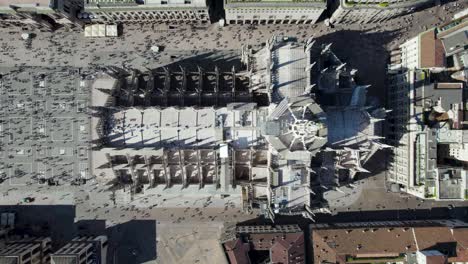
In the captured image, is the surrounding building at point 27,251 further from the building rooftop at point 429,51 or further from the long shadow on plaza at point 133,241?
the building rooftop at point 429,51

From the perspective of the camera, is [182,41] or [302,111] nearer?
[302,111]

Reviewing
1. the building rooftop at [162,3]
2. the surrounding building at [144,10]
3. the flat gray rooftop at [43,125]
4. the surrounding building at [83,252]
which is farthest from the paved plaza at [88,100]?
the building rooftop at [162,3]

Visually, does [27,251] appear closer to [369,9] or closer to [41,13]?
[41,13]

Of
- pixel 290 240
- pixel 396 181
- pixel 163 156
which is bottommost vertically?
pixel 290 240

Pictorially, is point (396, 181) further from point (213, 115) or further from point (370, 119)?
point (213, 115)

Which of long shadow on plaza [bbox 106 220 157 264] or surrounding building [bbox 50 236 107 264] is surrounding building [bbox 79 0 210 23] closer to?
long shadow on plaza [bbox 106 220 157 264]

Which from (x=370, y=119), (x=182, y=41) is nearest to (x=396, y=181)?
(x=370, y=119)

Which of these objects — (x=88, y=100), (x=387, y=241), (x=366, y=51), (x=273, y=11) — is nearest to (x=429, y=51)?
(x=366, y=51)
